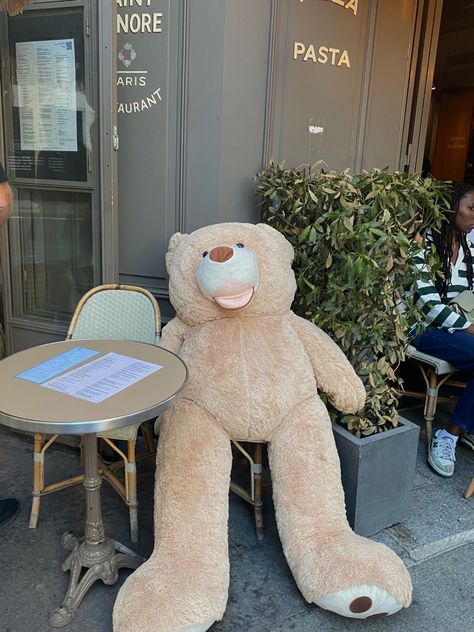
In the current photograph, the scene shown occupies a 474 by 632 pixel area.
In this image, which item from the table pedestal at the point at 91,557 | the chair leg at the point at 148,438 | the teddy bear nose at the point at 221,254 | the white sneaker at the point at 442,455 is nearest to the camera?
the table pedestal at the point at 91,557

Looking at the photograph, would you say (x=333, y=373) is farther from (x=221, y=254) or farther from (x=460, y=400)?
(x=460, y=400)

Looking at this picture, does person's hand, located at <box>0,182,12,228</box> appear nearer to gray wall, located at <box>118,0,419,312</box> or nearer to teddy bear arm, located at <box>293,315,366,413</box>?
gray wall, located at <box>118,0,419,312</box>

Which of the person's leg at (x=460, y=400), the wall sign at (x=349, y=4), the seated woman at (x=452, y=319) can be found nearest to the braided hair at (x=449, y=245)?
the seated woman at (x=452, y=319)

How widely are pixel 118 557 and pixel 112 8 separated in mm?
2649

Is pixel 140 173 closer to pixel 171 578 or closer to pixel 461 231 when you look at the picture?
pixel 461 231

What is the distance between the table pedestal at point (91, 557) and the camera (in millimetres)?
2281

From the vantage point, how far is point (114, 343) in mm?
2566

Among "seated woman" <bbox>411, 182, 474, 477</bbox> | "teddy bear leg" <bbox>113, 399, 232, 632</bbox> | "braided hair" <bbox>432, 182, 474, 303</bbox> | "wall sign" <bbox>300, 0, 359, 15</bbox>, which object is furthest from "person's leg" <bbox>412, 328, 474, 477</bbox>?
"wall sign" <bbox>300, 0, 359, 15</bbox>

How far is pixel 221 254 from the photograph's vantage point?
2.40 meters

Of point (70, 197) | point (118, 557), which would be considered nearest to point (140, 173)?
point (70, 197)

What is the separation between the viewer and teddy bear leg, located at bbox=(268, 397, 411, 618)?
2.11m

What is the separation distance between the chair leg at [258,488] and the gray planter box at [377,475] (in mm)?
396

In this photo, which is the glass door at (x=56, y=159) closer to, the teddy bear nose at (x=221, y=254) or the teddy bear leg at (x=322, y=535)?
the teddy bear nose at (x=221, y=254)

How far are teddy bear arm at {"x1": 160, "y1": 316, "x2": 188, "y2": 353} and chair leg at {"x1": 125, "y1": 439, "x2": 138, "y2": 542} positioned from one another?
47cm
